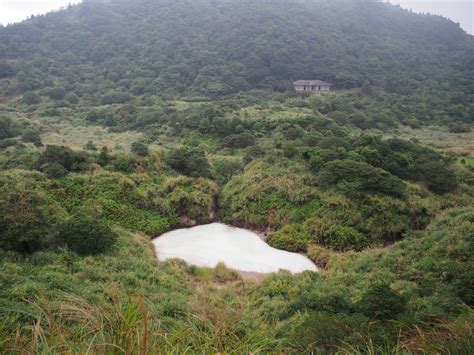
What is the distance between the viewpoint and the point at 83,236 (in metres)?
12.5

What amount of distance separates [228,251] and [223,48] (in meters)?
61.3

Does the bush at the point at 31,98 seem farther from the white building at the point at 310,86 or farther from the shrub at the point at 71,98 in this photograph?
the white building at the point at 310,86

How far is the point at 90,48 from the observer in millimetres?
69312

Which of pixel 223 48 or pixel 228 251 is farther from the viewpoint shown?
pixel 223 48

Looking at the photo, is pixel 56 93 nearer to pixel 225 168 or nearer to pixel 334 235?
pixel 225 168

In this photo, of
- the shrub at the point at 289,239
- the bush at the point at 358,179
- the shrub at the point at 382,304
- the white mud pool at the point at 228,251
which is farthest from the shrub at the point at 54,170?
the shrub at the point at 382,304

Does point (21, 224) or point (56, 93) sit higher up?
point (56, 93)

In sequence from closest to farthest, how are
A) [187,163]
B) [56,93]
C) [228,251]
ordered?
[228,251] → [187,163] → [56,93]

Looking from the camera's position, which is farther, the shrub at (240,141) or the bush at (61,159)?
the shrub at (240,141)

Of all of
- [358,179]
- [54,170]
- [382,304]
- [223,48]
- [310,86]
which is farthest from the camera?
[223,48]

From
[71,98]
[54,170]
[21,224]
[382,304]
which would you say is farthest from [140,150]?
[71,98]

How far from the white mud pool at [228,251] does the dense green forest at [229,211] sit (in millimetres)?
684

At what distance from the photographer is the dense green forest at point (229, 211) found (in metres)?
3.86

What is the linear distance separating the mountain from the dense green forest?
1.41 metres
